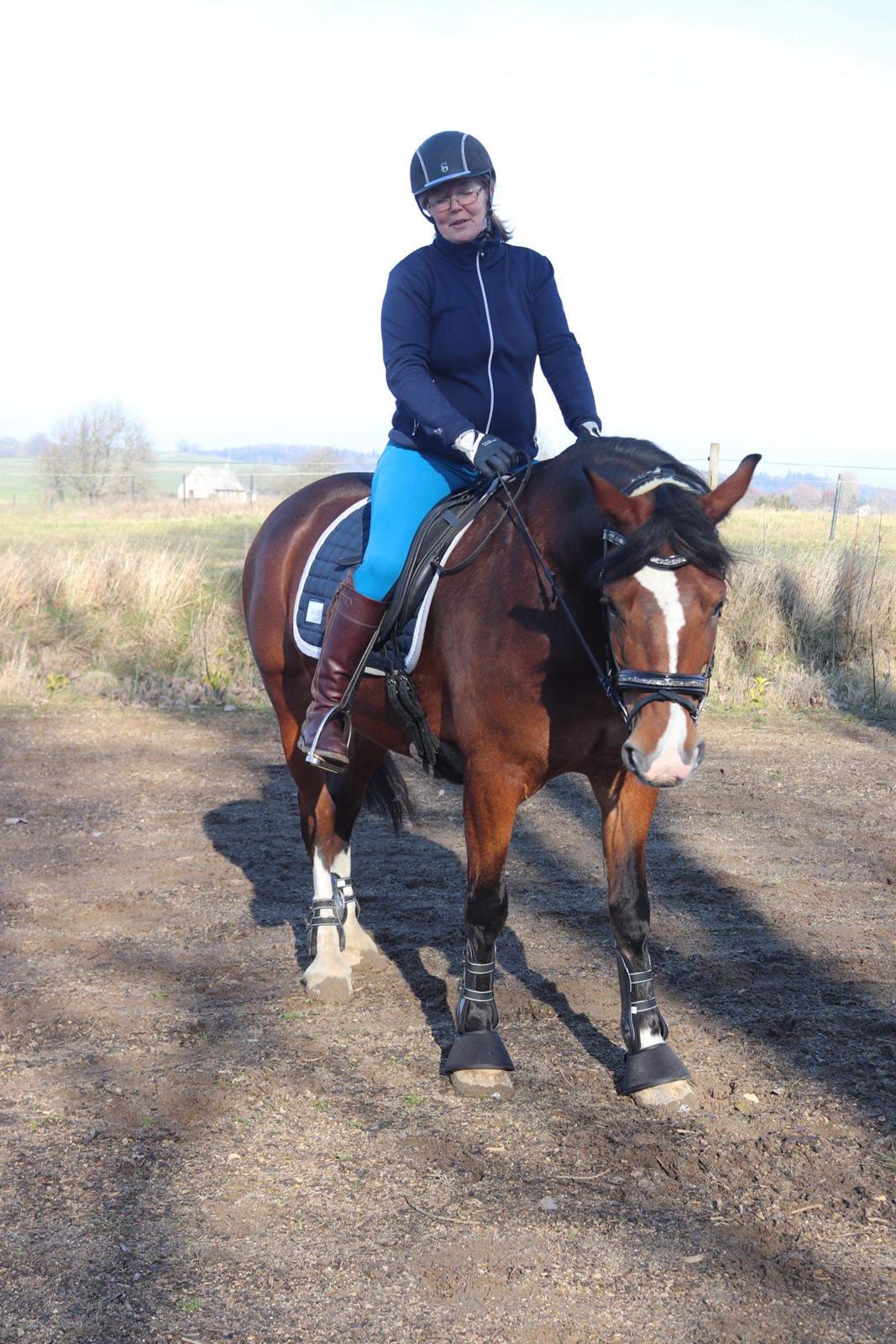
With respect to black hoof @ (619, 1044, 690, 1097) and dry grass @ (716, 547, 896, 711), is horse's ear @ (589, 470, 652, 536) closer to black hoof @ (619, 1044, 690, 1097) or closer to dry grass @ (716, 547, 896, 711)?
black hoof @ (619, 1044, 690, 1097)

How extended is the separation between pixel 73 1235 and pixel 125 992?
1.73 m

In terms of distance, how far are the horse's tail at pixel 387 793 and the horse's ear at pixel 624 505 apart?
2573 millimetres

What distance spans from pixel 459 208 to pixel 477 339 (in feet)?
1.50

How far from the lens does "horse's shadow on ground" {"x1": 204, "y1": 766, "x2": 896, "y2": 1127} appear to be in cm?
428

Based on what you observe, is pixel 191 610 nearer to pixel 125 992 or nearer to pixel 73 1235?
pixel 125 992

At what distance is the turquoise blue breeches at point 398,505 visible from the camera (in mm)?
4340

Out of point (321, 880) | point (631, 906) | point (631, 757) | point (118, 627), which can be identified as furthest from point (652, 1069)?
point (118, 627)

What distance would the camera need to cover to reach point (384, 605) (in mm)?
4430

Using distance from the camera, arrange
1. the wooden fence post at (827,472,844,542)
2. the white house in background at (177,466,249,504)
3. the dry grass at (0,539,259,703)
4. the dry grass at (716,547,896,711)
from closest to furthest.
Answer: the dry grass at (0,539,259,703)
the dry grass at (716,547,896,711)
the wooden fence post at (827,472,844,542)
the white house in background at (177,466,249,504)

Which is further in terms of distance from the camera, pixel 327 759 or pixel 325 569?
pixel 325 569

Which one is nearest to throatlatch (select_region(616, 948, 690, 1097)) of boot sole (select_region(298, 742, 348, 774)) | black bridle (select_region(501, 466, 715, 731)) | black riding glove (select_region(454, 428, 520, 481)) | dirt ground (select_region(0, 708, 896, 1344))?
dirt ground (select_region(0, 708, 896, 1344))

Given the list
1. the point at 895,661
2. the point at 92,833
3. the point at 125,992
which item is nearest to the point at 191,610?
the point at 92,833

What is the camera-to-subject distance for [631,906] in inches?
160

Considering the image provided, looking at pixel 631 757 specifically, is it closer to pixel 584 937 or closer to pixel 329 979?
pixel 329 979
